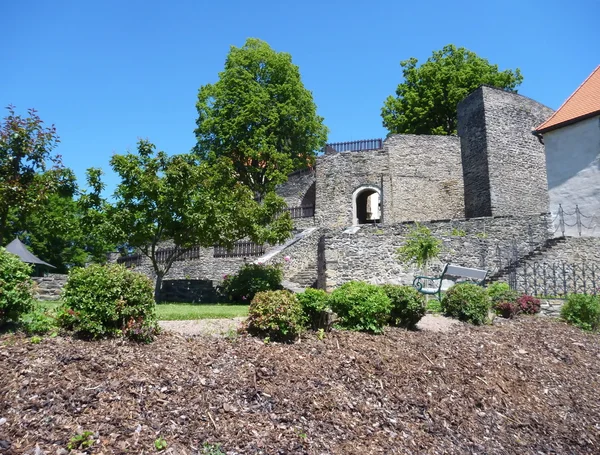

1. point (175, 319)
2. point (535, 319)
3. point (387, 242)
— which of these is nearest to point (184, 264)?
point (387, 242)

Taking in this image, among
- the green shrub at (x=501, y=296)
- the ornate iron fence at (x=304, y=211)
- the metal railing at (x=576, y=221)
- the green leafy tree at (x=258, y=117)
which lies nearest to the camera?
the green shrub at (x=501, y=296)

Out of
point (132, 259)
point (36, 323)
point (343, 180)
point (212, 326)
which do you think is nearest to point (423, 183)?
point (343, 180)

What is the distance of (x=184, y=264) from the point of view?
2052cm

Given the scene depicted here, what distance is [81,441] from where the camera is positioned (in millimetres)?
3803

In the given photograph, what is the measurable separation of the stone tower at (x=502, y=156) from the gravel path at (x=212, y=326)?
47.4 ft

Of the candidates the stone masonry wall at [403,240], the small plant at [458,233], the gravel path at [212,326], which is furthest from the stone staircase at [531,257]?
the gravel path at [212,326]

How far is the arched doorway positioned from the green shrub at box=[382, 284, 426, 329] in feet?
50.5

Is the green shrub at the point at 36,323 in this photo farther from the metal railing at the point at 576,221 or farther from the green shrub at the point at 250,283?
the metal railing at the point at 576,221

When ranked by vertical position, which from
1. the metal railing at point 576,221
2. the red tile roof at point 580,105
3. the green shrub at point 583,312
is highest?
the red tile roof at point 580,105

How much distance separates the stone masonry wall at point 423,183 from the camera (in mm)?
23500

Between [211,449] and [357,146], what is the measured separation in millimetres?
21707

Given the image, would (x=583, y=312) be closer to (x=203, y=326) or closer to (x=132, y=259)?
(x=203, y=326)

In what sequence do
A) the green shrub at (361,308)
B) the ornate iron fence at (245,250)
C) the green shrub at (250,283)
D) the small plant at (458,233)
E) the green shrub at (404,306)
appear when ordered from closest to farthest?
the green shrub at (361,308) → the green shrub at (404,306) → the green shrub at (250,283) → the small plant at (458,233) → the ornate iron fence at (245,250)

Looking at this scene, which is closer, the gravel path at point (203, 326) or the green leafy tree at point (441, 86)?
the gravel path at point (203, 326)
